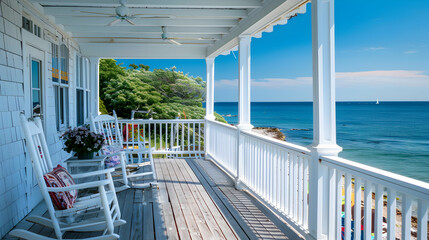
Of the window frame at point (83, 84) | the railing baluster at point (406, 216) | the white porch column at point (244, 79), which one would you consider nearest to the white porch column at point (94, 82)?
the window frame at point (83, 84)

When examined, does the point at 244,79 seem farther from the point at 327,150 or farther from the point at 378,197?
the point at 378,197

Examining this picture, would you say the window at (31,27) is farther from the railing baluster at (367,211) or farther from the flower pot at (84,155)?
the railing baluster at (367,211)

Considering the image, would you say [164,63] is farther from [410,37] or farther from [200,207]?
[200,207]

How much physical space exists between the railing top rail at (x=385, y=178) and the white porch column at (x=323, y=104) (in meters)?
0.14

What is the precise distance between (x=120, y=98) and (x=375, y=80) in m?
21.8

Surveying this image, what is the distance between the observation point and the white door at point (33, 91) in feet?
12.7

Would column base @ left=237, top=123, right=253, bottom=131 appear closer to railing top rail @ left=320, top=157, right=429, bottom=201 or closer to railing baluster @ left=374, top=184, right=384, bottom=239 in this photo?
railing top rail @ left=320, top=157, right=429, bottom=201

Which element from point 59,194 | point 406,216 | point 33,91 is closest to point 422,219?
point 406,216

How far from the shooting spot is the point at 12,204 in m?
3.39

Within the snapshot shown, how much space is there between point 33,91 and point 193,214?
92.5 inches

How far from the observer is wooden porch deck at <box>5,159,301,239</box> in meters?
3.26

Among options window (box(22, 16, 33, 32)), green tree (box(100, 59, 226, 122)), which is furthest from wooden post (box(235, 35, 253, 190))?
green tree (box(100, 59, 226, 122))

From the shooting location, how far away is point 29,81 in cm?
393

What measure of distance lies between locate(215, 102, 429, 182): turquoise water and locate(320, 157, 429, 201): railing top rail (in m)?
19.3
